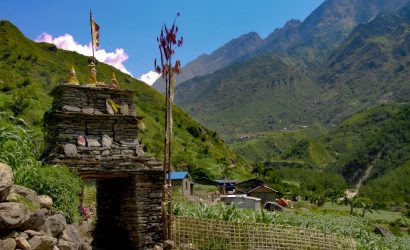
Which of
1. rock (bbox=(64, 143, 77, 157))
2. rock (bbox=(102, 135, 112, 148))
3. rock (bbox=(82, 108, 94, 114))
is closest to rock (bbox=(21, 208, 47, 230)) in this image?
rock (bbox=(64, 143, 77, 157))

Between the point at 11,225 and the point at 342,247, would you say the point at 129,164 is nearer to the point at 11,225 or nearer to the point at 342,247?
the point at 11,225

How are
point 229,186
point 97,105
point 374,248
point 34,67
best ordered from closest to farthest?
point 97,105 < point 374,248 < point 229,186 < point 34,67

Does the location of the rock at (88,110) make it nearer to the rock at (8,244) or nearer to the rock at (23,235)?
the rock at (23,235)

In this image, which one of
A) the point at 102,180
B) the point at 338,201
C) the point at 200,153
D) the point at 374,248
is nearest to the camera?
the point at 102,180

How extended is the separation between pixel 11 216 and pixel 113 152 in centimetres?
690

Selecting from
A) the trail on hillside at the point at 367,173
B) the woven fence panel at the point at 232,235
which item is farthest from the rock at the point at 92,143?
the trail on hillside at the point at 367,173

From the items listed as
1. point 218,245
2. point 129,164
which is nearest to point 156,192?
point 129,164

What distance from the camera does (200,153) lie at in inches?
3250

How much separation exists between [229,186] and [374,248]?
46.8 meters

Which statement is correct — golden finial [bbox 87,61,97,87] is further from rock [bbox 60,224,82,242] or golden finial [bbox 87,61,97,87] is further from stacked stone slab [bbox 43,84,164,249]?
rock [bbox 60,224,82,242]

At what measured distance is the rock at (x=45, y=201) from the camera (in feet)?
31.0

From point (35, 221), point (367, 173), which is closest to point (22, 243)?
point (35, 221)

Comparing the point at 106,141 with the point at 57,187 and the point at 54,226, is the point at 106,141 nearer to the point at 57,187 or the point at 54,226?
the point at 57,187

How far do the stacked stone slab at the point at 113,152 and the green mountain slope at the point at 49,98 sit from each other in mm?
29741
